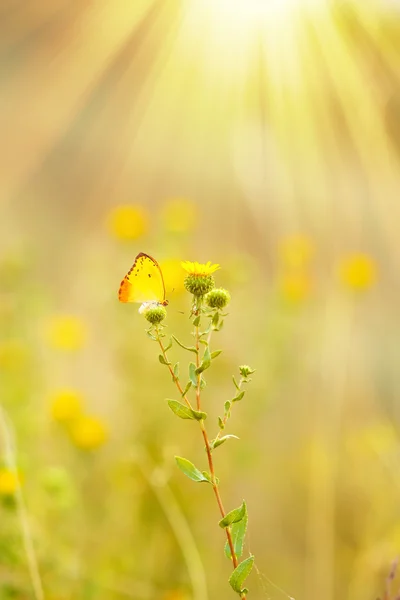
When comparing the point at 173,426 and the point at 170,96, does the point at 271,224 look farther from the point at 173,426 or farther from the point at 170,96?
the point at 173,426

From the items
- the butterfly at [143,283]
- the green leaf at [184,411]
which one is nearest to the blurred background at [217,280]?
the green leaf at [184,411]

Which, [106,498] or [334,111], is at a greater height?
[334,111]

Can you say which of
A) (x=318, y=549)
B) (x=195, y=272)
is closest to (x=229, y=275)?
(x=318, y=549)

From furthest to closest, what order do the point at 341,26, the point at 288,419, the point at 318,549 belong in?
the point at 341,26, the point at 288,419, the point at 318,549

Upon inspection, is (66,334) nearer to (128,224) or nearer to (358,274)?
(128,224)

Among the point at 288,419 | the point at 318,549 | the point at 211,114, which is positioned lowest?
the point at 318,549

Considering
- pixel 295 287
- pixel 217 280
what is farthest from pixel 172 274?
pixel 295 287
